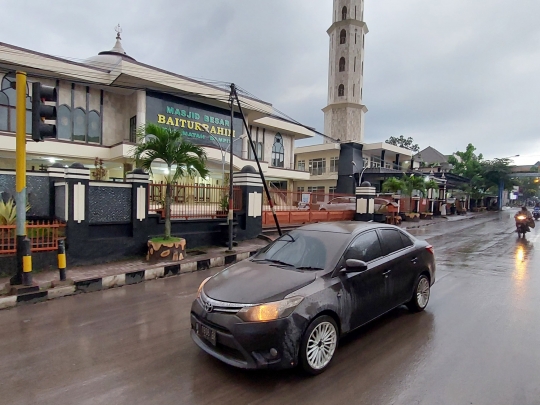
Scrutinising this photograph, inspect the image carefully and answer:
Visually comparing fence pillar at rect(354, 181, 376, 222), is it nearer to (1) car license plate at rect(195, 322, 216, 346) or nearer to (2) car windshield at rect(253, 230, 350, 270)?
(2) car windshield at rect(253, 230, 350, 270)

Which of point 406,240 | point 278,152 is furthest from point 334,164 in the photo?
point 406,240

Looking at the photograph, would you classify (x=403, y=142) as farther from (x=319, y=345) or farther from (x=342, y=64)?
(x=319, y=345)

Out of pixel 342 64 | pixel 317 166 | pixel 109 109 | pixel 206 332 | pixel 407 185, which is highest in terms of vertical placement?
pixel 342 64

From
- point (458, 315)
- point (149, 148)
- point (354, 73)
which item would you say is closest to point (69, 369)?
point (458, 315)

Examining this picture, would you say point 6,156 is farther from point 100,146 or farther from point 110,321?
point 110,321

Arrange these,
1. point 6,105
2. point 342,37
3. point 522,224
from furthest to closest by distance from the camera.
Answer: point 342,37, point 6,105, point 522,224

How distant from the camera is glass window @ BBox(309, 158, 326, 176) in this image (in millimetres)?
44188

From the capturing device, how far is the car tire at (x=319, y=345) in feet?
10.4

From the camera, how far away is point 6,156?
19016 millimetres

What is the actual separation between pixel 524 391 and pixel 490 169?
49580 millimetres

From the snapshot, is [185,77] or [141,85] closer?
[141,85]

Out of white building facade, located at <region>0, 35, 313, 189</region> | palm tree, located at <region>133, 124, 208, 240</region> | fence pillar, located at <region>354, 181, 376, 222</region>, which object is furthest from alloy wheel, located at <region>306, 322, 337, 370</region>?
fence pillar, located at <region>354, 181, 376, 222</region>

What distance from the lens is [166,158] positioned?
28.2 ft

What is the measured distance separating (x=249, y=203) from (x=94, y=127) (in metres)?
15.7
